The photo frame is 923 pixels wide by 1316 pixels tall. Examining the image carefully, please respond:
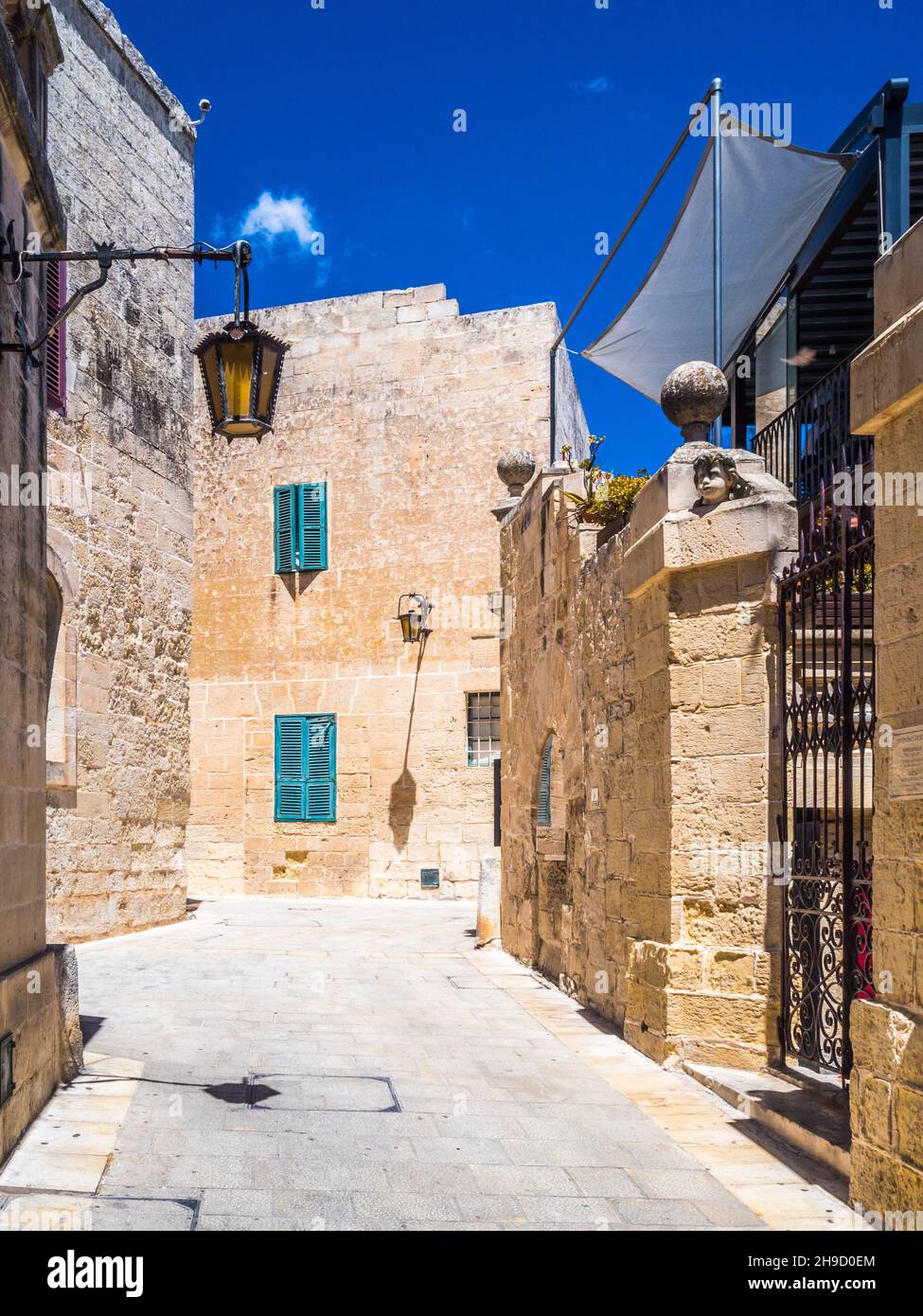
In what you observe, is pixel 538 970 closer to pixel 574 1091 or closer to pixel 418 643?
pixel 574 1091

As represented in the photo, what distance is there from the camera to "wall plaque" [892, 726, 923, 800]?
11.2ft

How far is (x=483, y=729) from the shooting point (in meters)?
16.9

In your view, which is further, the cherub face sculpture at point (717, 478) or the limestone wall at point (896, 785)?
the cherub face sculpture at point (717, 478)

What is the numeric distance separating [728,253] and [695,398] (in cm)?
382

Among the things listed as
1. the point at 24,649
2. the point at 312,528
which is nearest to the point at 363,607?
the point at 312,528

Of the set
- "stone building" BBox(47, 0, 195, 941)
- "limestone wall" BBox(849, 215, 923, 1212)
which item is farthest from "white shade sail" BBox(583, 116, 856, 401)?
"limestone wall" BBox(849, 215, 923, 1212)

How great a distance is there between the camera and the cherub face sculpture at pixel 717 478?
5707 millimetres

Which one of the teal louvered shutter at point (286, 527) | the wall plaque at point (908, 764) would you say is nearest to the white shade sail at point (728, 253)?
the wall plaque at point (908, 764)

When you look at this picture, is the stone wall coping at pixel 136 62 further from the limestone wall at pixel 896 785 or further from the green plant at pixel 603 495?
the limestone wall at pixel 896 785

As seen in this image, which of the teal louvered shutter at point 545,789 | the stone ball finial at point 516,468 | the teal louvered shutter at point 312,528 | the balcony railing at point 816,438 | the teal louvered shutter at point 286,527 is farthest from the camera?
the teal louvered shutter at point 286,527

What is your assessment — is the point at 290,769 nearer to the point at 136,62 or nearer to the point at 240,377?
the point at 136,62

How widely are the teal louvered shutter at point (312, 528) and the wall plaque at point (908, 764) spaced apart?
14.8 metres
